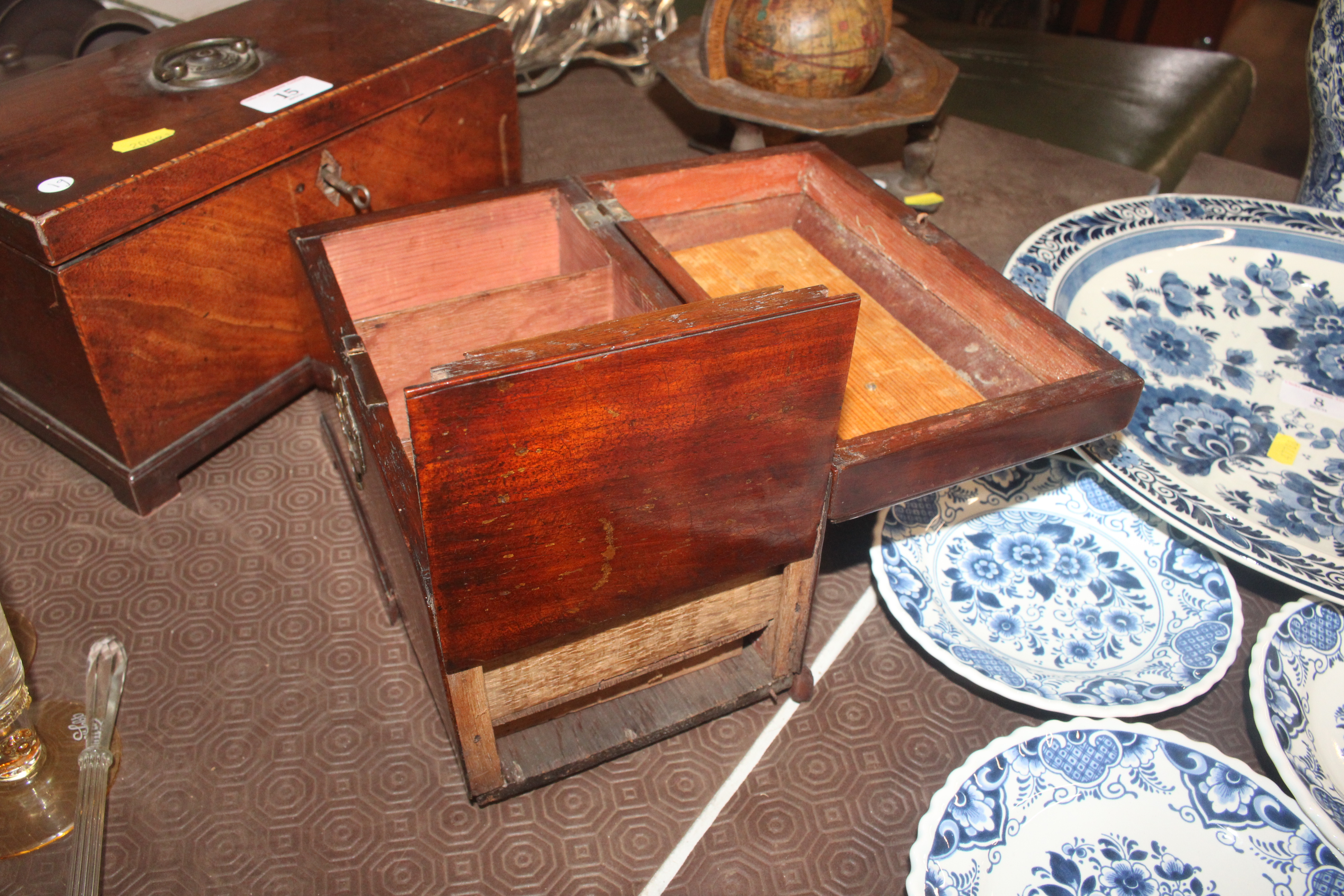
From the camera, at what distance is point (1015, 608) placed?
3.81 feet

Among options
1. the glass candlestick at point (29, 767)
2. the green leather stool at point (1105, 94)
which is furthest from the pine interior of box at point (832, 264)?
the green leather stool at point (1105, 94)

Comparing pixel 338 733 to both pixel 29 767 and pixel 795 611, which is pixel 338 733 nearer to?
pixel 29 767

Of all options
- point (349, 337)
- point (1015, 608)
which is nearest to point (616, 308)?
point (349, 337)

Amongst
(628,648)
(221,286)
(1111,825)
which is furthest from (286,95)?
(1111,825)

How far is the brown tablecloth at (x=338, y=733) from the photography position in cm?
95

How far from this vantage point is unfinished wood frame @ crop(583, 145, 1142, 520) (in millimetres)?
874

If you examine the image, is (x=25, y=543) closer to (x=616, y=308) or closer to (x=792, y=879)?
(x=616, y=308)

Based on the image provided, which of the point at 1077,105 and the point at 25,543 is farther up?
the point at 1077,105

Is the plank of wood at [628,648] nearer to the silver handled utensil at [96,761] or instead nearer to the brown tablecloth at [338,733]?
the brown tablecloth at [338,733]

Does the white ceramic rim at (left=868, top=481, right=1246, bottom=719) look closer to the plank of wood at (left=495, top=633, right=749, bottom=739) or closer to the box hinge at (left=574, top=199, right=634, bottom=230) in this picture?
the plank of wood at (left=495, top=633, right=749, bottom=739)

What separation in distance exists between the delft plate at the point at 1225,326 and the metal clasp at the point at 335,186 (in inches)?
33.9

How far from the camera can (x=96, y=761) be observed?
972 mm

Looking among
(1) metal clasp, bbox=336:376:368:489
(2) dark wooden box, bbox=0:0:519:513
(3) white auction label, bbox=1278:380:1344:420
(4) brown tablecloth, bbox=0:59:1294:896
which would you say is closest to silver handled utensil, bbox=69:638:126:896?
(4) brown tablecloth, bbox=0:59:1294:896

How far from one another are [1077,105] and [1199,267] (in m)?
1.00
